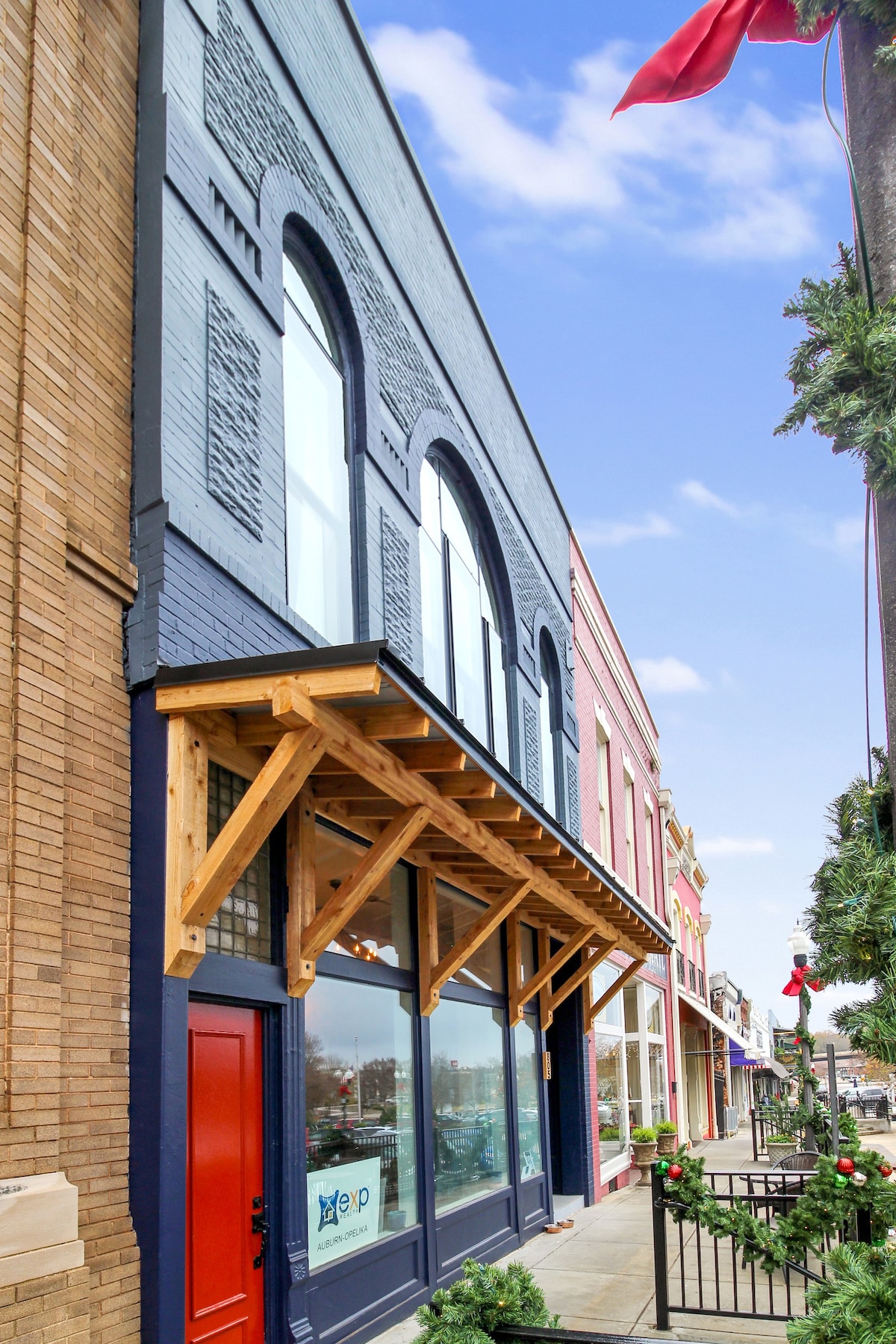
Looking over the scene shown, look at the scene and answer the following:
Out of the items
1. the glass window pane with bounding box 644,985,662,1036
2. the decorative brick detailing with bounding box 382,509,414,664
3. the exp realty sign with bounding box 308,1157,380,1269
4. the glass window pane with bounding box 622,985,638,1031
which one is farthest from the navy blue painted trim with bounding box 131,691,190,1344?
the glass window pane with bounding box 644,985,662,1036

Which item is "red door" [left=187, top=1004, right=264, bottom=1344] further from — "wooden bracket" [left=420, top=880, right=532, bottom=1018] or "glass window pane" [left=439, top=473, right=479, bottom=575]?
"glass window pane" [left=439, top=473, right=479, bottom=575]

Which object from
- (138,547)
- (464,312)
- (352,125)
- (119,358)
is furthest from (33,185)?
(464,312)

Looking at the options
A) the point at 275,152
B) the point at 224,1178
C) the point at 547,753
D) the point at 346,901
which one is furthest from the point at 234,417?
the point at 547,753

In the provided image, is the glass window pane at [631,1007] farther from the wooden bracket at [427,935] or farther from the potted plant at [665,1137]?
the wooden bracket at [427,935]

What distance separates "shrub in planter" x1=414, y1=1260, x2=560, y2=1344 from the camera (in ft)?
13.7

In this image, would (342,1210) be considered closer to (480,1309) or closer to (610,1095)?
(480,1309)

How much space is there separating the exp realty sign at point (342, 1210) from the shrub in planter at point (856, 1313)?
13.4 ft

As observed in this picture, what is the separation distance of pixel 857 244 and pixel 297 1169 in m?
5.88

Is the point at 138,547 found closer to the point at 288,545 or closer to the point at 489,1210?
the point at 288,545

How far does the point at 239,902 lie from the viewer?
6.93m

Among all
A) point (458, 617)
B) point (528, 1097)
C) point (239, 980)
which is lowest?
point (528, 1097)

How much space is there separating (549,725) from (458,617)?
4.58 metres

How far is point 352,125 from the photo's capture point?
10.2 metres

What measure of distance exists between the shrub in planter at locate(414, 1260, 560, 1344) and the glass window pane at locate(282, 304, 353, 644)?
4.88 m
